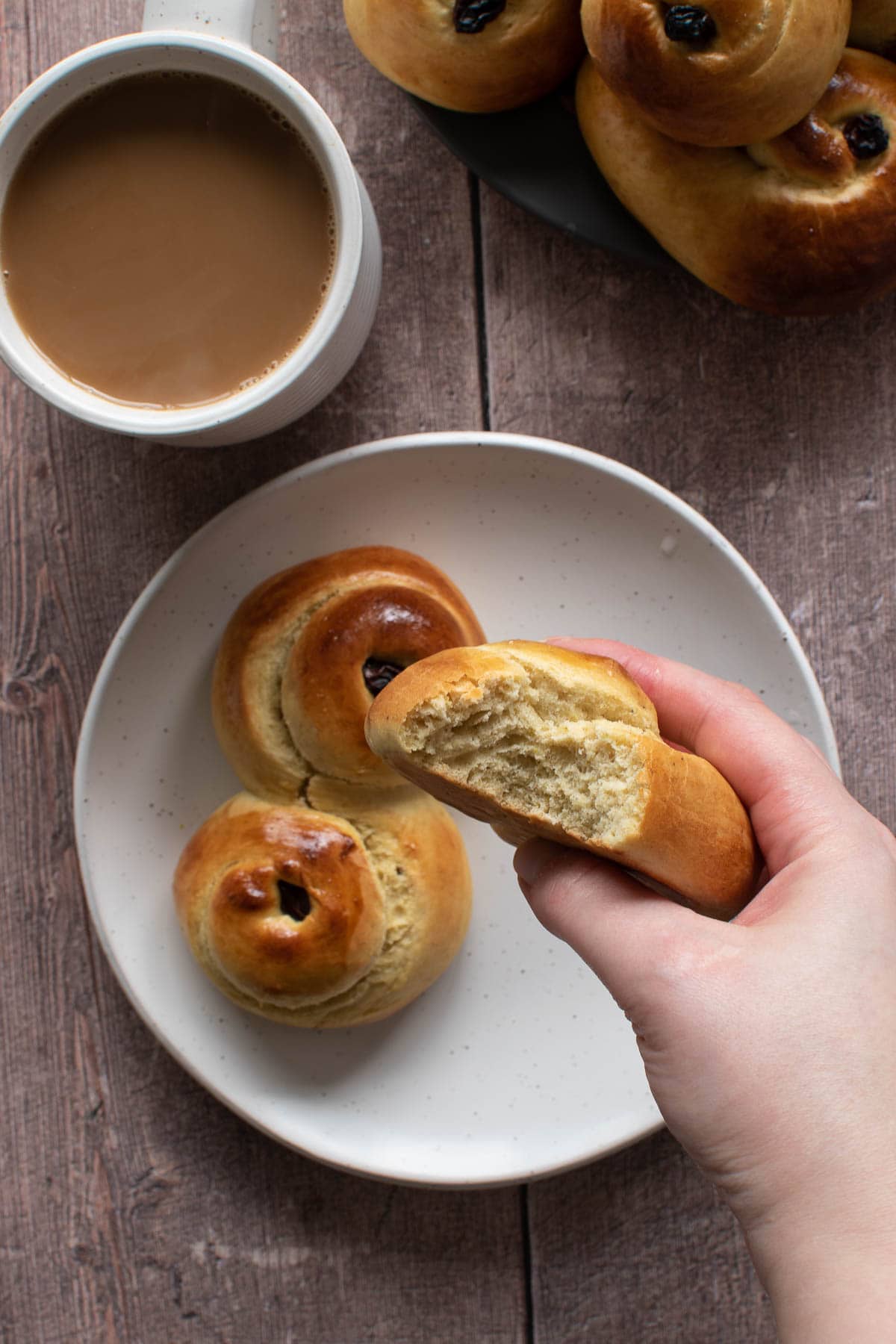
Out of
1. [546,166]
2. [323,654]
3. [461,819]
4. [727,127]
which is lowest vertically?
[461,819]

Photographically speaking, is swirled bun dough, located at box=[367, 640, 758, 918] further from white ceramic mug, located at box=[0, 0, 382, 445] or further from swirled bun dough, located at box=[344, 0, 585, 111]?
swirled bun dough, located at box=[344, 0, 585, 111]

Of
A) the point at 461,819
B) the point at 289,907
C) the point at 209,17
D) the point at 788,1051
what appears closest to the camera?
the point at 788,1051

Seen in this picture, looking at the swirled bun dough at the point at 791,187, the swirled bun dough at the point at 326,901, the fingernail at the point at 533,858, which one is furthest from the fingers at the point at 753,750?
the swirled bun dough at the point at 791,187

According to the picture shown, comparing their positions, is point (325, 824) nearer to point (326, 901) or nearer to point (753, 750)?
point (326, 901)

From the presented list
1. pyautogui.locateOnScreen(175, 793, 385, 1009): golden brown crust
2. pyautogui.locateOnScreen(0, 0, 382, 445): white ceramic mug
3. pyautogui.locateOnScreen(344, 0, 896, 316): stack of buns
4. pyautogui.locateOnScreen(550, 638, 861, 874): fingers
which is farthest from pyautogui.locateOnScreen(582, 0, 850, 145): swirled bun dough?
pyautogui.locateOnScreen(175, 793, 385, 1009): golden brown crust

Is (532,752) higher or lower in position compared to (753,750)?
higher

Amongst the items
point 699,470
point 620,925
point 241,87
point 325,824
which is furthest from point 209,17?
point 620,925

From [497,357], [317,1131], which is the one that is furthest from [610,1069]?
[497,357]
